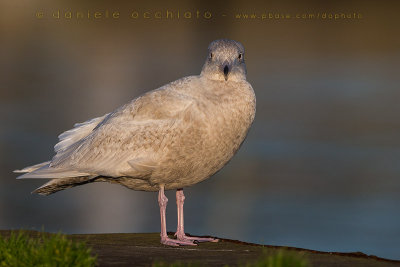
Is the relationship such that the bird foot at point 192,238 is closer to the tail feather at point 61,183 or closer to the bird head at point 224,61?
the tail feather at point 61,183

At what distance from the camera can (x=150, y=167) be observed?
39.0 feet

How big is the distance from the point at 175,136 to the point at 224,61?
1.56 m

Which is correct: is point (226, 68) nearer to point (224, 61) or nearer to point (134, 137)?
point (224, 61)

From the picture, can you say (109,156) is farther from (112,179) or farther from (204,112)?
(204,112)

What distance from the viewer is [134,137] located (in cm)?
1222

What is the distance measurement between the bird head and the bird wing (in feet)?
2.23

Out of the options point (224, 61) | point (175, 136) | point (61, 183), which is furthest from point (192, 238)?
point (224, 61)

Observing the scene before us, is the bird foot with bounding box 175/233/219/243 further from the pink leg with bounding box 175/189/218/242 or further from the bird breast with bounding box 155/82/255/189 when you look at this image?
the bird breast with bounding box 155/82/255/189

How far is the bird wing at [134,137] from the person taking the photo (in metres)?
11.9

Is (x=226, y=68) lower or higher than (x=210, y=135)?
higher

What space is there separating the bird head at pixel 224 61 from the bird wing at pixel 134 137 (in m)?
0.68

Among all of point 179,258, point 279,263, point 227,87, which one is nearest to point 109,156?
point 227,87

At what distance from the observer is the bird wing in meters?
11.9

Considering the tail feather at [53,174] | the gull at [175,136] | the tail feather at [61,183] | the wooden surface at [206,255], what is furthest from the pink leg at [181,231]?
the tail feather at [53,174]
